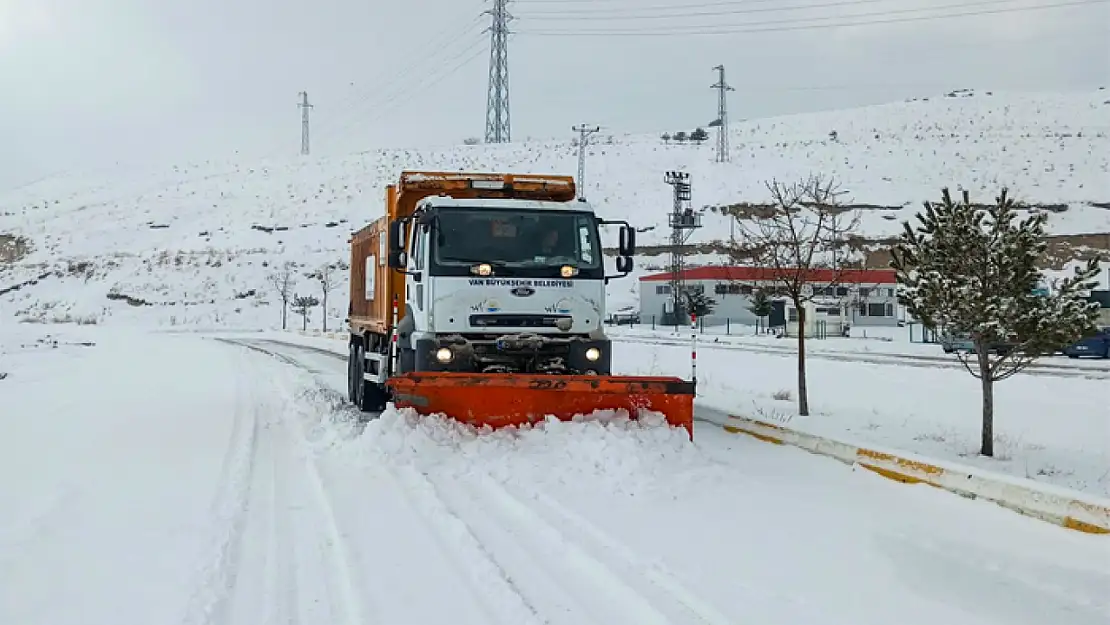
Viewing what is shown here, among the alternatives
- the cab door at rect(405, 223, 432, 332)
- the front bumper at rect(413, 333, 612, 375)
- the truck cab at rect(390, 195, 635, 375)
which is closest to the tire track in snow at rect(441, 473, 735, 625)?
the front bumper at rect(413, 333, 612, 375)

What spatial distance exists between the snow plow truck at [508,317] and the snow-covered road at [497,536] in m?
0.38

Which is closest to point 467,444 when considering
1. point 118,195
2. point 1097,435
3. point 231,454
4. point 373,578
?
point 231,454

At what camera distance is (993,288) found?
33.6 feet

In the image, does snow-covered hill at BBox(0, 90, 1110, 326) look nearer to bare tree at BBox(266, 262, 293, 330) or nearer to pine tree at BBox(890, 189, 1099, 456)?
bare tree at BBox(266, 262, 293, 330)

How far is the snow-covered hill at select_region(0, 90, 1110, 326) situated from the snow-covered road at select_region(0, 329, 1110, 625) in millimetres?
55379

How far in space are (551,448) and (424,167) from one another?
9560 centimetres

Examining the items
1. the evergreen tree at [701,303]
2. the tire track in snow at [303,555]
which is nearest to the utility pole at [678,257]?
the evergreen tree at [701,303]

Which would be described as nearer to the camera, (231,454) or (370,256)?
(231,454)

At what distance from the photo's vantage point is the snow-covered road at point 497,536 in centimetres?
526

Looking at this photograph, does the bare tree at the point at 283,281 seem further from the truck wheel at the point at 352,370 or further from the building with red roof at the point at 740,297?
the truck wheel at the point at 352,370

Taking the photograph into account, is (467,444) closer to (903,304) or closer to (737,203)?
(903,304)

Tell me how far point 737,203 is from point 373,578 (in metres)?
74.0

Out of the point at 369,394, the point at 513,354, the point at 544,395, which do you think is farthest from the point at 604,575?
the point at 369,394

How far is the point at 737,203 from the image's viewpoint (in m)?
77.3
